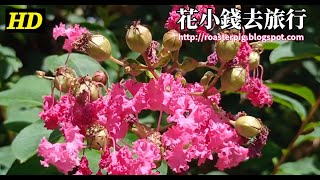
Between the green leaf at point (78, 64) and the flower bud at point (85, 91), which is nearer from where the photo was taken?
the flower bud at point (85, 91)

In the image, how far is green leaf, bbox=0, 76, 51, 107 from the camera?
→ 1576 millimetres

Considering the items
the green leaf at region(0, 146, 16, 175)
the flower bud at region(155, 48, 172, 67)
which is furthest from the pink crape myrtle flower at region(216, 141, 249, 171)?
the green leaf at region(0, 146, 16, 175)

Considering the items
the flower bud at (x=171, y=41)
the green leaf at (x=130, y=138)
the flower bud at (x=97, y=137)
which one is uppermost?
the flower bud at (x=171, y=41)

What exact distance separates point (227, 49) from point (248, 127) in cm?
17

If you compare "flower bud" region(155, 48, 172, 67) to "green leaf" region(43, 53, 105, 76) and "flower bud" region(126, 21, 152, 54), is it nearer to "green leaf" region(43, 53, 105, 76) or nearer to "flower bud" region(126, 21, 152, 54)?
"flower bud" region(126, 21, 152, 54)

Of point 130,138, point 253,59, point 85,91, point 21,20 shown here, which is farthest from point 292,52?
point 21,20

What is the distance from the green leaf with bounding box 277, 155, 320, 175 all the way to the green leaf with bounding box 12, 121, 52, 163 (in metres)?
0.75

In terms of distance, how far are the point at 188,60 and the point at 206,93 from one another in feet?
0.30

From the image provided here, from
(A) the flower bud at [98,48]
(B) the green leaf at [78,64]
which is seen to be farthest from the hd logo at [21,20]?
(A) the flower bud at [98,48]

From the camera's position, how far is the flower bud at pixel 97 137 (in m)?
1.16

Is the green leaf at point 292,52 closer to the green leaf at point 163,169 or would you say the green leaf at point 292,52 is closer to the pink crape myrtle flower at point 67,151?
the green leaf at point 163,169

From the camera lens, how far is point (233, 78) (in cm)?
125

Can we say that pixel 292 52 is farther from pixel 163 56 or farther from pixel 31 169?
pixel 31 169
